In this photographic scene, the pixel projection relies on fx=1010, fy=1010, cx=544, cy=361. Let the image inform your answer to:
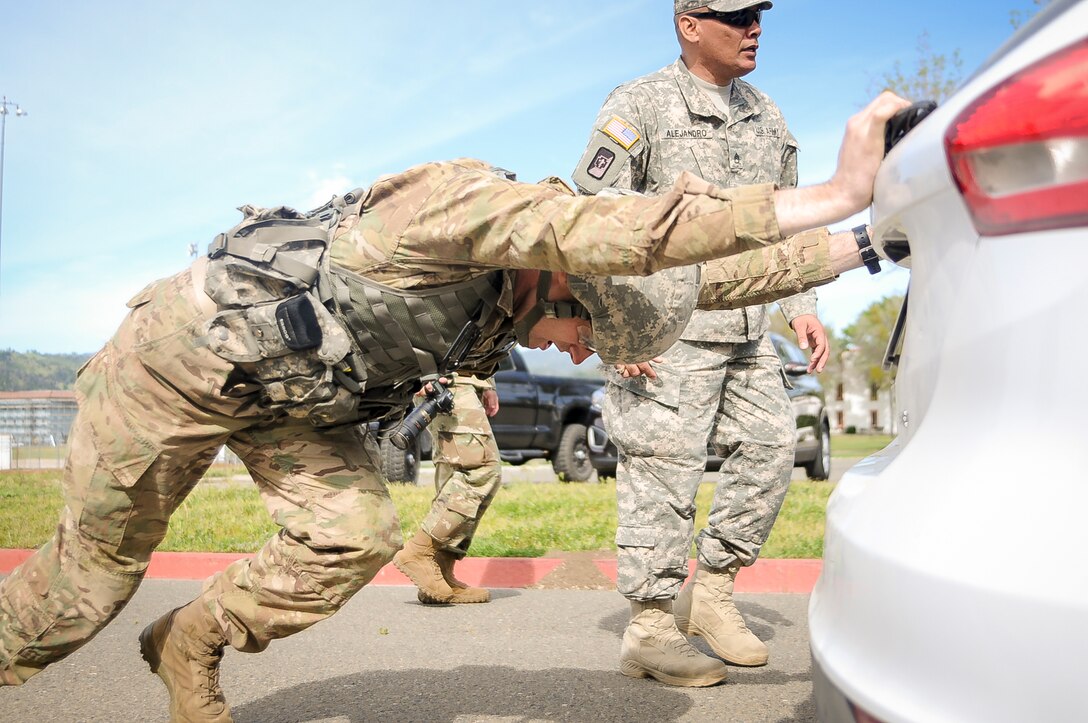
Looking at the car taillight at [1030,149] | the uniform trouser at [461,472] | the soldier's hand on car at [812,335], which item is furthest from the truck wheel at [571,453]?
the car taillight at [1030,149]

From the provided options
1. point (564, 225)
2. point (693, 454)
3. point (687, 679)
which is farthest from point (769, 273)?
point (687, 679)

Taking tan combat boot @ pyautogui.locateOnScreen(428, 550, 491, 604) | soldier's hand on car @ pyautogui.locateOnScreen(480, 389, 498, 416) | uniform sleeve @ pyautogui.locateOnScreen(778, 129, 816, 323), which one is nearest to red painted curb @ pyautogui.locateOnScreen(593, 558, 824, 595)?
tan combat boot @ pyautogui.locateOnScreen(428, 550, 491, 604)

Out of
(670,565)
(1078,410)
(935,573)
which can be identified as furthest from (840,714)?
(670,565)

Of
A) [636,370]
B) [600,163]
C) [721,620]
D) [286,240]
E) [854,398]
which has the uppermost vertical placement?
[600,163]

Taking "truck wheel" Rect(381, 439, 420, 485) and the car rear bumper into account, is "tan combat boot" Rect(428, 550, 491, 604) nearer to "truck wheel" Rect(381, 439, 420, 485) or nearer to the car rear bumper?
the car rear bumper

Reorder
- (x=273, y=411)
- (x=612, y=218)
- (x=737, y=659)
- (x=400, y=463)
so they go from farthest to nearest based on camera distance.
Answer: (x=400, y=463)
(x=737, y=659)
(x=273, y=411)
(x=612, y=218)

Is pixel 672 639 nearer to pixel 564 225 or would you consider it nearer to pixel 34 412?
pixel 564 225

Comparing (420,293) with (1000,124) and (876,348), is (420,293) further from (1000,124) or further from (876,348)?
(876,348)

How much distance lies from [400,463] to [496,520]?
3.79 metres

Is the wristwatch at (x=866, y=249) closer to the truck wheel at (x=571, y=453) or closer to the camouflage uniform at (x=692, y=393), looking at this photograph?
the camouflage uniform at (x=692, y=393)

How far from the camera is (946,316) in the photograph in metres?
1.38

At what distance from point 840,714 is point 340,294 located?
146 cm

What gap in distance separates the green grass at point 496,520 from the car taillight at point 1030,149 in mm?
4685

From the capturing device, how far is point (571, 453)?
45.3 feet
